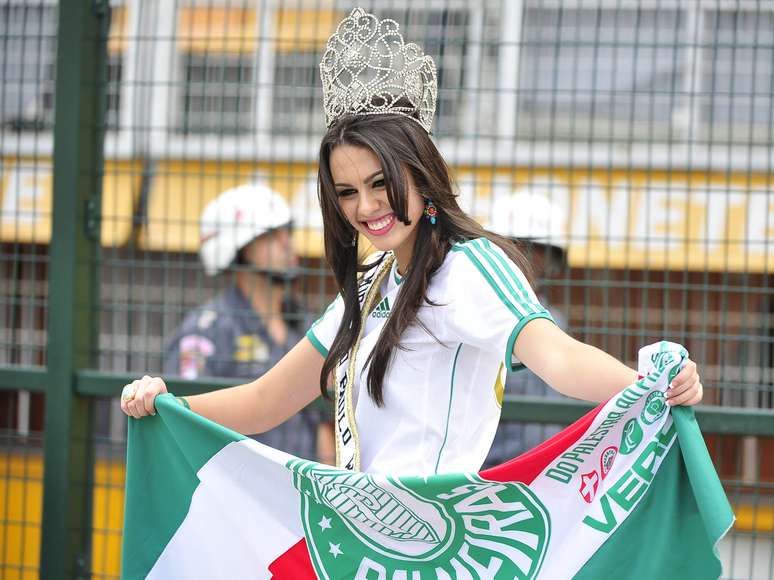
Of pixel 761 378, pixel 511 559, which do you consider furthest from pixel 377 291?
pixel 761 378

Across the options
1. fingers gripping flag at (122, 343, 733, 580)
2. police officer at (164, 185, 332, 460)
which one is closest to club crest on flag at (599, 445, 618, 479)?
fingers gripping flag at (122, 343, 733, 580)

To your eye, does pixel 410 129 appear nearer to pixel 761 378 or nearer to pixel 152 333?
pixel 761 378

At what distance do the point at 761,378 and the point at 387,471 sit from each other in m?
1.99

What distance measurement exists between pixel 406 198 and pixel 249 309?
7.88 ft

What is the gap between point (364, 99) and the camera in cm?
266

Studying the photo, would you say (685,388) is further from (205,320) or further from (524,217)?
(205,320)

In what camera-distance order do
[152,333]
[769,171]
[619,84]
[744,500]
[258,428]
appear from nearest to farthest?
[258,428] < [769,171] < [744,500] < [152,333] < [619,84]

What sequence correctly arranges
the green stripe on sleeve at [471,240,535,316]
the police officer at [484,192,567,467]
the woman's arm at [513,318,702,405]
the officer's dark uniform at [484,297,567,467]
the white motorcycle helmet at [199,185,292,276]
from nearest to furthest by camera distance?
the woman's arm at [513,318,702,405] < the green stripe on sleeve at [471,240,535,316] < the police officer at [484,192,567,467] < the white motorcycle helmet at [199,185,292,276] < the officer's dark uniform at [484,297,567,467]

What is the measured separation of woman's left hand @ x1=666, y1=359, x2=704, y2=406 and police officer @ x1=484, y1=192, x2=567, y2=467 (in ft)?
4.75

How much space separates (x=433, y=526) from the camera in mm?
2660

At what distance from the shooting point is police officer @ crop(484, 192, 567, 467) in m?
4.07

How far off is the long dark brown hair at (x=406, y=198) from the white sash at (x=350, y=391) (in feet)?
0.34

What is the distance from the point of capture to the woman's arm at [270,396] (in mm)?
2955

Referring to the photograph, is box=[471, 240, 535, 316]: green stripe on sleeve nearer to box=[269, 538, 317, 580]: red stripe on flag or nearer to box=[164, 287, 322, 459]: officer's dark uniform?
box=[269, 538, 317, 580]: red stripe on flag
